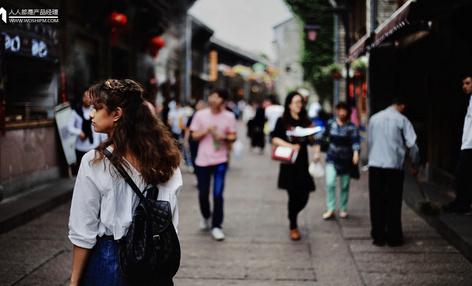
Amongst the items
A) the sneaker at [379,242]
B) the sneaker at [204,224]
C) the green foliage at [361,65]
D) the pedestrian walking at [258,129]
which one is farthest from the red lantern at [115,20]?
the sneaker at [379,242]

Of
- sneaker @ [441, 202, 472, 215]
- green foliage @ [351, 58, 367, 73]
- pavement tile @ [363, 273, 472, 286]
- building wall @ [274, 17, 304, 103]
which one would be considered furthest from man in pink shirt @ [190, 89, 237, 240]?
building wall @ [274, 17, 304, 103]

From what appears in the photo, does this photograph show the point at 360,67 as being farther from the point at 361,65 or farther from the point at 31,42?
the point at 31,42

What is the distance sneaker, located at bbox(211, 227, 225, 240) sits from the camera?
647cm

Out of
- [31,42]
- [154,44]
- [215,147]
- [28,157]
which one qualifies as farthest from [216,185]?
[154,44]

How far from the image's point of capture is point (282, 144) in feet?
21.2

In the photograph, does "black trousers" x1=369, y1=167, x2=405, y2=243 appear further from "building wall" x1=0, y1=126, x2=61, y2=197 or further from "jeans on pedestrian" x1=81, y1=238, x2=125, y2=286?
"building wall" x1=0, y1=126, x2=61, y2=197

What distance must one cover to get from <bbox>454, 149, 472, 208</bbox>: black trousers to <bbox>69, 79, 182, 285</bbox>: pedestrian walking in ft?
17.3

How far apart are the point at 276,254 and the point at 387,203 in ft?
4.82

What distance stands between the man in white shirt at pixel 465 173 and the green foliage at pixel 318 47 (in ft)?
71.4

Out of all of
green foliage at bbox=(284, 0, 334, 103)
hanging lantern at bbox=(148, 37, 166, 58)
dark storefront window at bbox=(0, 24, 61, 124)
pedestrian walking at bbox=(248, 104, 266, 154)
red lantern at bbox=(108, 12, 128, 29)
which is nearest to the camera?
→ dark storefront window at bbox=(0, 24, 61, 124)

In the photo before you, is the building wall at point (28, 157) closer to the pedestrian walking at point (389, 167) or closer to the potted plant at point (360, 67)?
the pedestrian walking at point (389, 167)

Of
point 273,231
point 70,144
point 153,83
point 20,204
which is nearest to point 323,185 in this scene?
point 273,231

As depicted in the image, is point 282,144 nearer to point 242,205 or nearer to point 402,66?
point 242,205

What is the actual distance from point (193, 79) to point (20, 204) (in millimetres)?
22975
